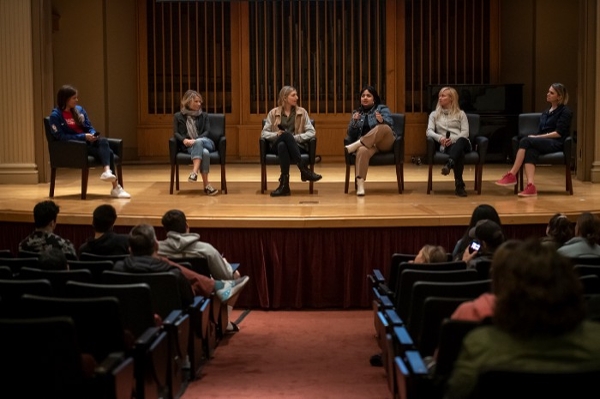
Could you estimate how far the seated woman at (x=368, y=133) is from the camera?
8039mm

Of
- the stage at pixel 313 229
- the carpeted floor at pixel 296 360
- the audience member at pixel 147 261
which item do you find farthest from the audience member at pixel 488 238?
the stage at pixel 313 229

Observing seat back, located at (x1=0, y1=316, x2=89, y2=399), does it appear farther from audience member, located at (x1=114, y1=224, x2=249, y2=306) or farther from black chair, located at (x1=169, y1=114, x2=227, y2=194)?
black chair, located at (x1=169, y1=114, x2=227, y2=194)

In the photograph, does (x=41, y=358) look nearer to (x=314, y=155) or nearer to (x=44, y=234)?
(x=44, y=234)

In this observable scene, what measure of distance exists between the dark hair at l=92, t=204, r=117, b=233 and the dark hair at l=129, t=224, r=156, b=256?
79 centimetres

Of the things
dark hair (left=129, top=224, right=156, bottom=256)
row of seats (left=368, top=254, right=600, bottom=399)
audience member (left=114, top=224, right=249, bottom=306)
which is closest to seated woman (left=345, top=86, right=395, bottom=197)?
row of seats (left=368, top=254, right=600, bottom=399)

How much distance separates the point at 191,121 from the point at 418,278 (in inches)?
183

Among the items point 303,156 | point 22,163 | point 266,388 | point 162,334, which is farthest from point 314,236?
point 22,163

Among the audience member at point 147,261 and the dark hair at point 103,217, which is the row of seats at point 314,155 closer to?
the dark hair at point 103,217

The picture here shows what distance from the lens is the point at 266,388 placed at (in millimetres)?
4500

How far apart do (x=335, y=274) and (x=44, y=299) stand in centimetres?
347

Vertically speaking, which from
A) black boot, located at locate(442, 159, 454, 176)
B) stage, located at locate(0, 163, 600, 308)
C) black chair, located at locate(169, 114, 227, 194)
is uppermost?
black chair, located at locate(169, 114, 227, 194)

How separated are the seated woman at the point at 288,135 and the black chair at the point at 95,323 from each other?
4.71 m

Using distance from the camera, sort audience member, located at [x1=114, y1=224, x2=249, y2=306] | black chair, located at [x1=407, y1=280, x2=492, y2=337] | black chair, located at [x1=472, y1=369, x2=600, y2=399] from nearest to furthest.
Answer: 1. black chair, located at [x1=472, y1=369, x2=600, y2=399]
2. black chair, located at [x1=407, y1=280, x2=492, y2=337]
3. audience member, located at [x1=114, y1=224, x2=249, y2=306]

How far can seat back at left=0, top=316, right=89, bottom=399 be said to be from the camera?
2988 mm
